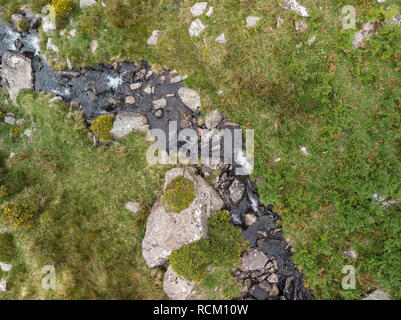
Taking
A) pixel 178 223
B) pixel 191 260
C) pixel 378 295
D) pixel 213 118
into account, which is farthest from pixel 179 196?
pixel 378 295

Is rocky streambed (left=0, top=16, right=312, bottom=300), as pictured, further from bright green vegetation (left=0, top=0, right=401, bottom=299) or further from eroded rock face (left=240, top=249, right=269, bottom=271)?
bright green vegetation (left=0, top=0, right=401, bottom=299)

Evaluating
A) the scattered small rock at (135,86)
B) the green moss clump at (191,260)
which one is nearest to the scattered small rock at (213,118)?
the scattered small rock at (135,86)

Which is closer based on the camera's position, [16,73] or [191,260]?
[191,260]

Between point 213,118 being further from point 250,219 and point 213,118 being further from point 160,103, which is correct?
point 250,219

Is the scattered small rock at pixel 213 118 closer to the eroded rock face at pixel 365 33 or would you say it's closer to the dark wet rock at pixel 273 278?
the eroded rock face at pixel 365 33

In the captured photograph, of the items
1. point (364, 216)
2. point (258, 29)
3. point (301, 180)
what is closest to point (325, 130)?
point (301, 180)

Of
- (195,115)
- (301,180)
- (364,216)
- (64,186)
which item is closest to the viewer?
(364,216)

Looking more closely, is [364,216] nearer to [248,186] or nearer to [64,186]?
[248,186]
